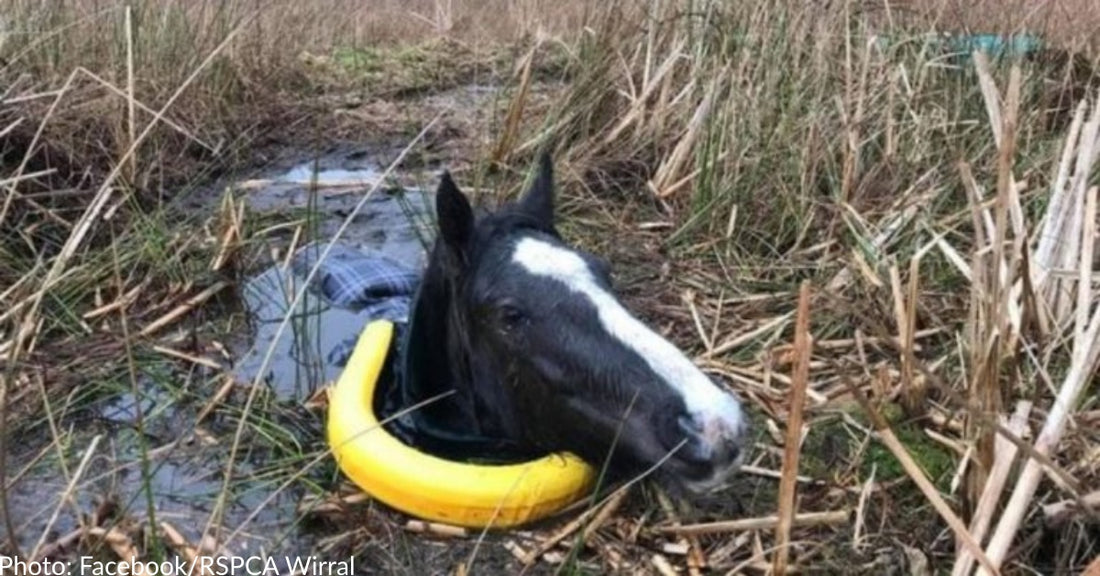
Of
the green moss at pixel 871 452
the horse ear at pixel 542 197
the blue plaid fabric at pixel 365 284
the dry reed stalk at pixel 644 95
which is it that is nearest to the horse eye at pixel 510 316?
the horse ear at pixel 542 197

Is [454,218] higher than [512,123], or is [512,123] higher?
[454,218]

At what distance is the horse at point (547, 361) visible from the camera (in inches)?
109

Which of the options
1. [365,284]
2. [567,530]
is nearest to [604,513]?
[567,530]

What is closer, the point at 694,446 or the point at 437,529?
the point at 694,446

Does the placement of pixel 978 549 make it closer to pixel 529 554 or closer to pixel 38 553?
pixel 529 554

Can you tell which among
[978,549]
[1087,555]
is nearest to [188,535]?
[978,549]

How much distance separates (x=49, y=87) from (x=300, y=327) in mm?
2451

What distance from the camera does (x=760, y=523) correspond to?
9.02ft

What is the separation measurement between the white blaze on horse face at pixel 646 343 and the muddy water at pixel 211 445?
728 millimetres

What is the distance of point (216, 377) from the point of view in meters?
4.03

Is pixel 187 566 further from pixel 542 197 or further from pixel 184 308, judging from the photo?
pixel 184 308

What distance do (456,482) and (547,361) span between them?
0.40 meters

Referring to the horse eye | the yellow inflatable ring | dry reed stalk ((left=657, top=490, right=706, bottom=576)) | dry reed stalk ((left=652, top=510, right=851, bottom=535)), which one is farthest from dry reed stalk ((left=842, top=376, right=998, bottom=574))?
the horse eye

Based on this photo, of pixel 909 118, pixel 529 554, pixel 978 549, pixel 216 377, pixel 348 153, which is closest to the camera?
pixel 978 549
